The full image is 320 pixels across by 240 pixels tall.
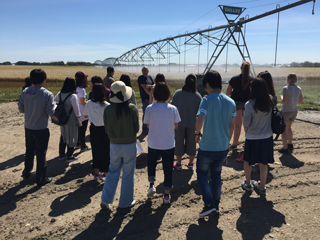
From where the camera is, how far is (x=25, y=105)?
3.90 meters

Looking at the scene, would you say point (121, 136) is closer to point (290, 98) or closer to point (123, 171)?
point (123, 171)

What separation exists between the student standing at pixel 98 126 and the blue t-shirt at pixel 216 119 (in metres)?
1.73

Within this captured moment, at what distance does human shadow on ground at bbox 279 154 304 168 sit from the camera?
16.0ft

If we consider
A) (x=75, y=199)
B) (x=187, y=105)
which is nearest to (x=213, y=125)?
(x=187, y=105)

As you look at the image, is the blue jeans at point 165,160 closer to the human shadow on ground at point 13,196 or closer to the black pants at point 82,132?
the human shadow on ground at point 13,196

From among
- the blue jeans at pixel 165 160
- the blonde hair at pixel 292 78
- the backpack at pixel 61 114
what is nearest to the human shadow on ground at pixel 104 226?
the blue jeans at pixel 165 160

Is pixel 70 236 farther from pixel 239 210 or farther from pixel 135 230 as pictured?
pixel 239 210

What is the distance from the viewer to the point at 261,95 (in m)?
3.30

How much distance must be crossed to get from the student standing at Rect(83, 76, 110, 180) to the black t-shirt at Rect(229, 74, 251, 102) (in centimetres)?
273

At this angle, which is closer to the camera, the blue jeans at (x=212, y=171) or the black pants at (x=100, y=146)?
the blue jeans at (x=212, y=171)

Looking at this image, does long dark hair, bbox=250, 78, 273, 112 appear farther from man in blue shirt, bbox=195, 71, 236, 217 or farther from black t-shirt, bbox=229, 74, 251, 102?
black t-shirt, bbox=229, 74, 251, 102

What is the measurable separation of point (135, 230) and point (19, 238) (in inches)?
55.1

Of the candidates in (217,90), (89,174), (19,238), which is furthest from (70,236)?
(217,90)

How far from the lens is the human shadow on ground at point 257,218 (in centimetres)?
287
